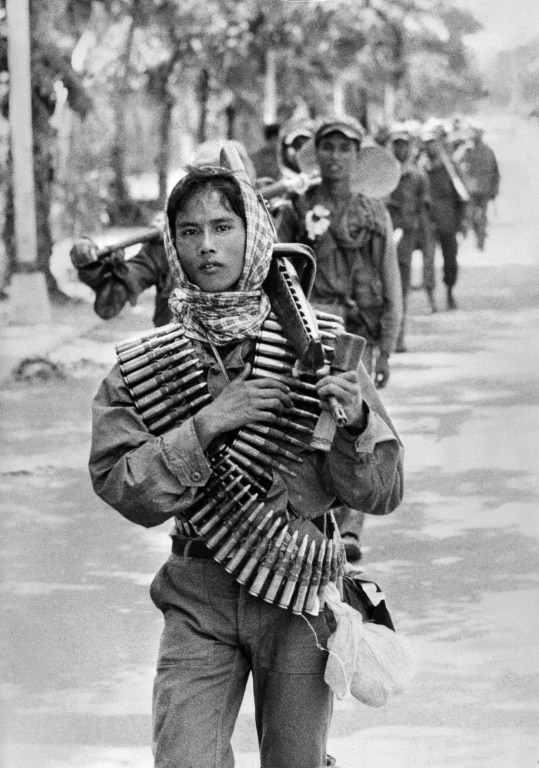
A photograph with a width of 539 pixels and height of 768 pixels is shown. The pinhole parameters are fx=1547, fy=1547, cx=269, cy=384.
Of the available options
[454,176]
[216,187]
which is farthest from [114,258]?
[454,176]

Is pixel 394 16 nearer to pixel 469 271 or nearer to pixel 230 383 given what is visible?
pixel 469 271

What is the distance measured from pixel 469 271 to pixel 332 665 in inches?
337

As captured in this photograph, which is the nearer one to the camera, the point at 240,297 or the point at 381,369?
the point at 240,297

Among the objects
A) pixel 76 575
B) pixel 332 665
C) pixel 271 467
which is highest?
pixel 271 467

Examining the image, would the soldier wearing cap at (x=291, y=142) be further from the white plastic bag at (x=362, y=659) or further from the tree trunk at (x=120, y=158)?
the white plastic bag at (x=362, y=659)

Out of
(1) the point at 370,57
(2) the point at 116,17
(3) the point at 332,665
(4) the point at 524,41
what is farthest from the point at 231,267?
(2) the point at 116,17

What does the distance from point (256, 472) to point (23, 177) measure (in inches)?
365

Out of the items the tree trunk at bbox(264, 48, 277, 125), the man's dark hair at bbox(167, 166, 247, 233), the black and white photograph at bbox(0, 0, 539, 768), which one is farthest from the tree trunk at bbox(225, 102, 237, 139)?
the man's dark hair at bbox(167, 166, 247, 233)

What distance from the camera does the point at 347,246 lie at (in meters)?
7.87

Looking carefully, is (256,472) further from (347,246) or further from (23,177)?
(23,177)

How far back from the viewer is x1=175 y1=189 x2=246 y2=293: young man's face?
3756mm

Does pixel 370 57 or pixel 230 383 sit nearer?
pixel 230 383

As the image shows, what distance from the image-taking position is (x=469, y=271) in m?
12.0

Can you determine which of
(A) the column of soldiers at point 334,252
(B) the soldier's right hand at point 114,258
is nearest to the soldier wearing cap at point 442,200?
(A) the column of soldiers at point 334,252
